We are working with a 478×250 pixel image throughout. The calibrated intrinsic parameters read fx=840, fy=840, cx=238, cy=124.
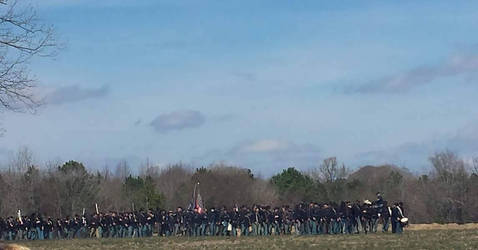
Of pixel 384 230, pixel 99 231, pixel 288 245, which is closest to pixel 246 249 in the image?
pixel 288 245

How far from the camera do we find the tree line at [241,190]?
6712 centimetres

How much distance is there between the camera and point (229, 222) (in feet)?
133

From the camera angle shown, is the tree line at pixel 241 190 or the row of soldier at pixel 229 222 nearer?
the row of soldier at pixel 229 222

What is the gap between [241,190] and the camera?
8112 centimetres

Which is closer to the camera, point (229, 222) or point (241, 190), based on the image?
point (229, 222)

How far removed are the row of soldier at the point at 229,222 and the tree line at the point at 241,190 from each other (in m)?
17.9

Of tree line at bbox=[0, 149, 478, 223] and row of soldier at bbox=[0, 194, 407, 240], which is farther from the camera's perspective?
tree line at bbox=[0, 149, 478, 223]

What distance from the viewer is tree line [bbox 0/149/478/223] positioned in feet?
220

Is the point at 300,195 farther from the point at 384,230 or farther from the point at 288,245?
the point at 288,245

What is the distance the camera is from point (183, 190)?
7881 cm

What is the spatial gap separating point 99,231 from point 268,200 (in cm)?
3461

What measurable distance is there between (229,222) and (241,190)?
4054 cm

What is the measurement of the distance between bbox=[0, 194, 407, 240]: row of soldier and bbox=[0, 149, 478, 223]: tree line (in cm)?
1787

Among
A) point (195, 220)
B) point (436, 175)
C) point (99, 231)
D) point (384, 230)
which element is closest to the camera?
point (384, 230)
